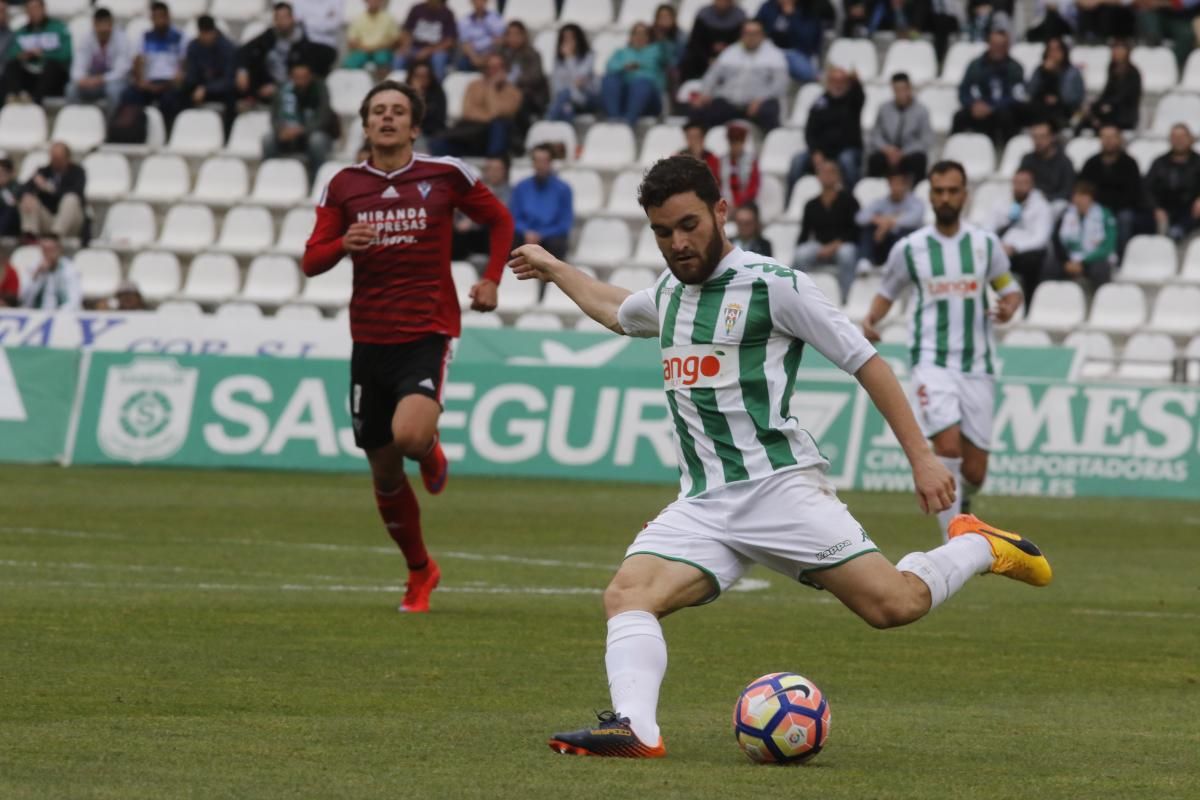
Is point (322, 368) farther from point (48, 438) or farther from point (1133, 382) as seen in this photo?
point (1133, 382)

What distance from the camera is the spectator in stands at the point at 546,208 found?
23969mm

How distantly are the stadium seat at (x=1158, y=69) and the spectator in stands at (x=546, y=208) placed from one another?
6.91 m

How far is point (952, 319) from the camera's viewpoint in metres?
14.1

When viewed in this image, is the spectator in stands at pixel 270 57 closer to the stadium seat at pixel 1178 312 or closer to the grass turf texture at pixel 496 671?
the stadium seat at pixel 1178 312

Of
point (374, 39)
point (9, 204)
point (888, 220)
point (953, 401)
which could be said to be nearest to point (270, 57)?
point (374, 39)

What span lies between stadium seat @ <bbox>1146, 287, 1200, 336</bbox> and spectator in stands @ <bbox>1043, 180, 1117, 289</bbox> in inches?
24.9

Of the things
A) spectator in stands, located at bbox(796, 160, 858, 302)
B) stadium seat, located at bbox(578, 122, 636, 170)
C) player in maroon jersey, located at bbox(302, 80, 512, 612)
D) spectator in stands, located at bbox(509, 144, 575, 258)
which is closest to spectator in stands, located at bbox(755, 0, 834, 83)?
stadium seat, located at bbox(578, 122, 636, 170)

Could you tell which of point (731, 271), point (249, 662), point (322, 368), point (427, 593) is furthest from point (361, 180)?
point (322, 368)

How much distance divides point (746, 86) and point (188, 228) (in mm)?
6865

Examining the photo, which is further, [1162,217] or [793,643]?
[1162,217]

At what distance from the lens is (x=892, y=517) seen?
17.3 m

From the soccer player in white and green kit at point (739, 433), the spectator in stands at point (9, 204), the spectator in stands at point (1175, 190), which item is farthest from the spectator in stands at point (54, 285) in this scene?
the soccer player in white and green kit at point (739, 433)

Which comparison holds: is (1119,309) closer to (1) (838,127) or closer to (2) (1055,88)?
(2) (1055,88)

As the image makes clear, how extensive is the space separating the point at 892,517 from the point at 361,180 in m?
7.78
